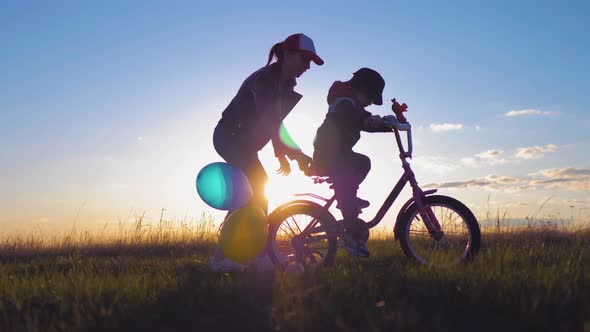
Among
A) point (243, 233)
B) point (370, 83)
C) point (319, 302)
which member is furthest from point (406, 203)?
point (319, 302)

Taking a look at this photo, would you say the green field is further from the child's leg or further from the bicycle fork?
the child's leg

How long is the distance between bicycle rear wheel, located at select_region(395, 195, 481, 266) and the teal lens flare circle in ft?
6.07

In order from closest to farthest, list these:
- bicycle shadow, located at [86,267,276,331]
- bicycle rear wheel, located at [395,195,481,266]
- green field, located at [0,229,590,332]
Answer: green field, located at [0,229,590,332] < bicycle shadow, located at [86,267,276,331] < bicycle rear wheel, located at [395,195,481,266]

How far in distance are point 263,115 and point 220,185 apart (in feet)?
2.96

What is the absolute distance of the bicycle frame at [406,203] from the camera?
5.64 m

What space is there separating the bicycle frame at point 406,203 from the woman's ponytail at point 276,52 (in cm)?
148

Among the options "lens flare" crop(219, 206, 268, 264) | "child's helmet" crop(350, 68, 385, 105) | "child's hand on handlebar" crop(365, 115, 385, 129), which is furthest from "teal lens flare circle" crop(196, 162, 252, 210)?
"child's helmet" crop(350, 68, 385, 105)

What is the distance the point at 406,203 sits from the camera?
5.72 metres

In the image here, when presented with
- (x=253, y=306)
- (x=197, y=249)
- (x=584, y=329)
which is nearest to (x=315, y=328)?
(x=253, y=306)

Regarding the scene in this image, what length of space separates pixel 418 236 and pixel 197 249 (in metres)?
4.59

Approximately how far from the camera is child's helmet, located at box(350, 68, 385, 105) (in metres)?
5.86

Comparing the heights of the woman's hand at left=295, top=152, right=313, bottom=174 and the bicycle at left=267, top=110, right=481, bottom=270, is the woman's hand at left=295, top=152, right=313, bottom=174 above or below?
above

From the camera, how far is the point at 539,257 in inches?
227

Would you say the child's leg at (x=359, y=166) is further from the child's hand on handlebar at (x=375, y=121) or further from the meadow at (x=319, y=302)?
the meadow at (x=319, y=302)
